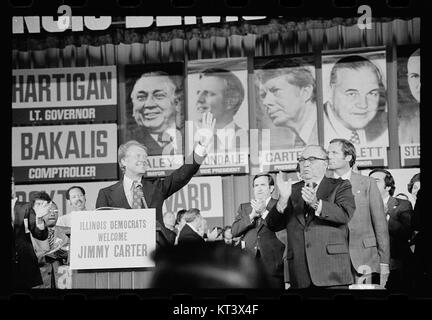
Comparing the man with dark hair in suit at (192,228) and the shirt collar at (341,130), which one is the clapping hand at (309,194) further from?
the man with dark hair in suit at (192,228)

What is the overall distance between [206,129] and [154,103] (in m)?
0.38

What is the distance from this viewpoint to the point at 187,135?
934 centimetres

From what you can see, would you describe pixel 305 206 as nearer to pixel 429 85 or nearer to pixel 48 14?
pixel 429 85

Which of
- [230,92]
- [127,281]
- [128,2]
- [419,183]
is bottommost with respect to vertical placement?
[127,281]

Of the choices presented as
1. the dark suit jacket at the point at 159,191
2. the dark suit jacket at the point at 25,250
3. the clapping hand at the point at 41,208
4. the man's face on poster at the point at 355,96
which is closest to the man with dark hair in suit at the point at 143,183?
the dark suit jacket at the point at 159,191

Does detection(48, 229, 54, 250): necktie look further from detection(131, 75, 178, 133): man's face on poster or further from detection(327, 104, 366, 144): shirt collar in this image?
detection(327, 104, 366, 144): shirt collar

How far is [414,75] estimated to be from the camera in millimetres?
9305

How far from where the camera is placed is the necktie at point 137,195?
927 cm

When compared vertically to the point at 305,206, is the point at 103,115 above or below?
above

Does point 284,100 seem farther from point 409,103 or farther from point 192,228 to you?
point 192,228

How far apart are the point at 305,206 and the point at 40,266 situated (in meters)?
1.72

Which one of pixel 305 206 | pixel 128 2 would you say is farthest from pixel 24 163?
pixel 305 206

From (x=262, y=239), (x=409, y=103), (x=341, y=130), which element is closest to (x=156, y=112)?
(x=262, y=239)

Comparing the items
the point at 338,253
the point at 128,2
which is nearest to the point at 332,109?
the point at 338,253
